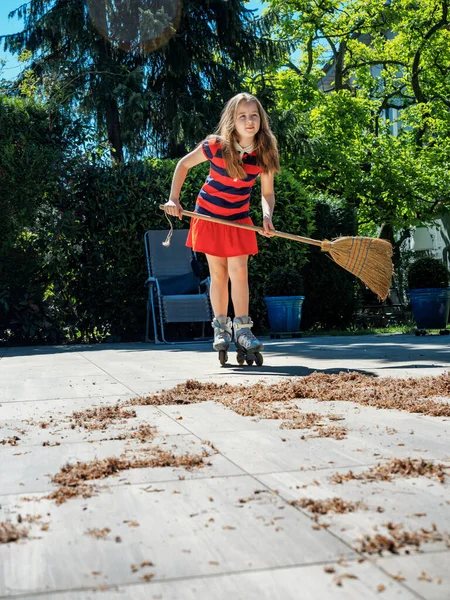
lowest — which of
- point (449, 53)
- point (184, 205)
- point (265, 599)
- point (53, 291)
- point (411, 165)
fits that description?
point (265, 599)

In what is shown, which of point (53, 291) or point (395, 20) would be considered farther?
point (395, 20)

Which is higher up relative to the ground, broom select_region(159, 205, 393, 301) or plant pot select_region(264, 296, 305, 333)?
broom select_region(159, 205, 393, 301)

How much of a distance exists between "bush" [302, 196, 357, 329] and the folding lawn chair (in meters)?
1.93

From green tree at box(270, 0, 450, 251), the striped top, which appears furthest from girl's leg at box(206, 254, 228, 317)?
green tree at box(270, 0, 450, 251)

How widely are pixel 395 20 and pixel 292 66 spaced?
3.15 meters

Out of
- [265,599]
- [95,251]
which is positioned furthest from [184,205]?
[265,599]

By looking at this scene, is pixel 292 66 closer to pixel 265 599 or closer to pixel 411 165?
pixel 411 165

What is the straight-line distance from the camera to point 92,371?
5.35m

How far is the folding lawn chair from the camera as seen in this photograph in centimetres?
872

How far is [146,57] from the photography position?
521 inches

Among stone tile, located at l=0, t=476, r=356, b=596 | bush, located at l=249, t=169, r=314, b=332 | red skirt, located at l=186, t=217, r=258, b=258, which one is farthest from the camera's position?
bush, located at l=249, t=169, r=314, b=332

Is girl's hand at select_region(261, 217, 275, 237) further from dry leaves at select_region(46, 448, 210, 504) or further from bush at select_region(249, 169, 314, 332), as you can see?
bush at select_region(249, 169, 314, 332)

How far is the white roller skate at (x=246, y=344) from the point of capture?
534 cm

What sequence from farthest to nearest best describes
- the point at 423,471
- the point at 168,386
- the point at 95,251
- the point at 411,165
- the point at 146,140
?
the point at 411,165, the point at 146,140, the point at 95,251, the point at 168,386, the point at 423,471
